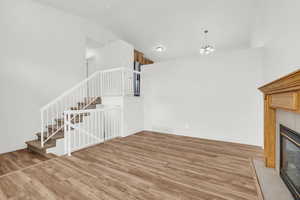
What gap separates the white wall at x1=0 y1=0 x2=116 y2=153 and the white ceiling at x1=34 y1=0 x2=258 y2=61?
2.06 ft

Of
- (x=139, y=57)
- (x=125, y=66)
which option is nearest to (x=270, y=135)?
(x=125, y=66)

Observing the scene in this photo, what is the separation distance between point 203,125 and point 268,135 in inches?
71.9

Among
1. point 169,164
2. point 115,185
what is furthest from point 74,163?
point 169,164

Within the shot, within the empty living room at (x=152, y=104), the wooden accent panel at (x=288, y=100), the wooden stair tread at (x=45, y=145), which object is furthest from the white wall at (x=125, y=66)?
the wooden accent panel at (x=288, y=100)

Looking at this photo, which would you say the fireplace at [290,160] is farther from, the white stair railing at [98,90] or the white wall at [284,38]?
the white stair railing at [98,90]

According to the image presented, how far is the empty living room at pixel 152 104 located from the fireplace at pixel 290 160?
0.04 feet

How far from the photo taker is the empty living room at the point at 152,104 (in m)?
1.71

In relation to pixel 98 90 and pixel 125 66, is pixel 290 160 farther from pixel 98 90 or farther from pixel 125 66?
pixel 98 90

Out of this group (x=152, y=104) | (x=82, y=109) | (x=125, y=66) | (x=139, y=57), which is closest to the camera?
(x=82, y=109)

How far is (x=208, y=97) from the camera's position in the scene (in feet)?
12.3

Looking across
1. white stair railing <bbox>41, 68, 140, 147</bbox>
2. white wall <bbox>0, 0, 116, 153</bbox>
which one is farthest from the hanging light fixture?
white wall <bbox>0, 0, 116, 153</bbox>

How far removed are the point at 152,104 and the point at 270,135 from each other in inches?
129

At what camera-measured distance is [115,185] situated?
1809 mm

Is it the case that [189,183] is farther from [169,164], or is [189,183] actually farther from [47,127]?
[47,127]
